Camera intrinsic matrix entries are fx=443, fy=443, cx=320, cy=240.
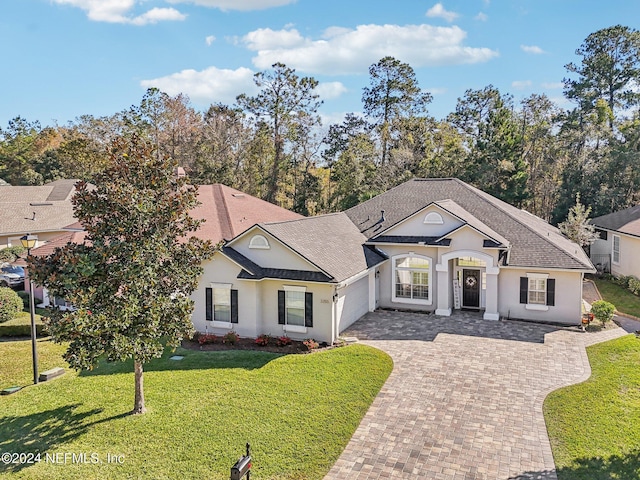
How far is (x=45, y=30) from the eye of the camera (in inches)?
669

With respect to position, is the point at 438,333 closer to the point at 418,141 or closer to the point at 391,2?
the point at 391,2

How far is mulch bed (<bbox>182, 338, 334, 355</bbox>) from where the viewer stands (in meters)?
15.7

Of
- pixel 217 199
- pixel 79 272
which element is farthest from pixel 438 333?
pixel 217 199

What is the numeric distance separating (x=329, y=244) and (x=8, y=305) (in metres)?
14.2

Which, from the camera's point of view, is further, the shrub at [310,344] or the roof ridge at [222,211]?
the roof ridge at [222,211]

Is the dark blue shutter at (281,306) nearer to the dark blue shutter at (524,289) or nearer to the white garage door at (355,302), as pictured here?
the white garage door at (355,302)

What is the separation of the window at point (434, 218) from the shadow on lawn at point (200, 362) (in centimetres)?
967

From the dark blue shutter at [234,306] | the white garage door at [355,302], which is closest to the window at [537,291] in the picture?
the white garage door at [355,302]

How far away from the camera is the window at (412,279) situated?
→ 67.3 ft

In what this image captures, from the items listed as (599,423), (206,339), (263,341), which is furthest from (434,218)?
(599,423)

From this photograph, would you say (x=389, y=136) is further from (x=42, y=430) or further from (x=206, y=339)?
(x=42, y=430)

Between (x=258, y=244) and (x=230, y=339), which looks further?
(x=258, y=244)

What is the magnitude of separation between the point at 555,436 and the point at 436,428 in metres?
2.58

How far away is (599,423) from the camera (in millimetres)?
10258
